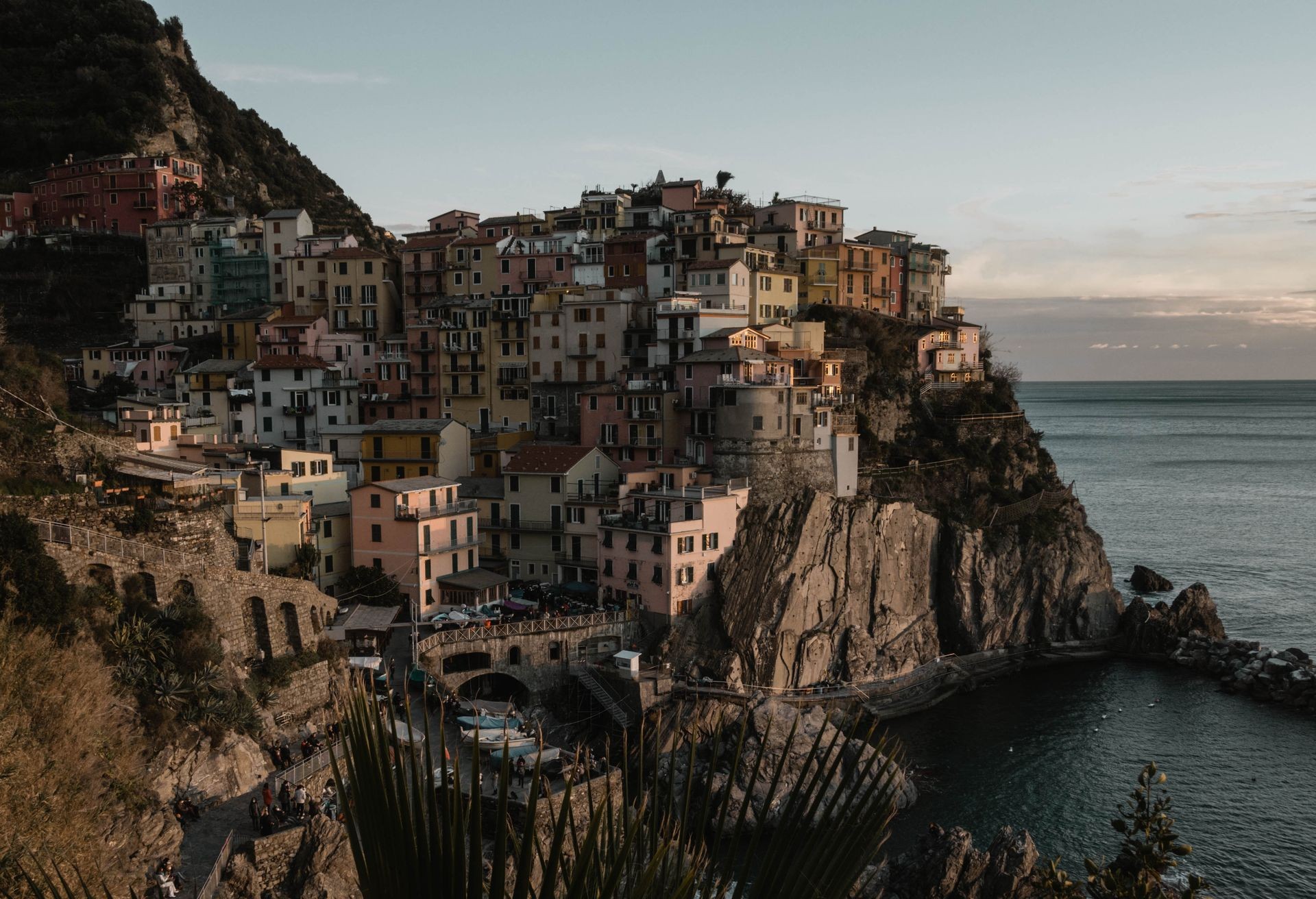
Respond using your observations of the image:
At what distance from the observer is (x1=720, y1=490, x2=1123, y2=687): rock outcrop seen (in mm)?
46750

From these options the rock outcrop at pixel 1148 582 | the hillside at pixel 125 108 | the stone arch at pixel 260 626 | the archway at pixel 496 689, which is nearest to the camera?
the stone arch at pixel 260 626

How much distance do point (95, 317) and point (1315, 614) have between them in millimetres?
81627

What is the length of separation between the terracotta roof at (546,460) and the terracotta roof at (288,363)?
16683 millimetres

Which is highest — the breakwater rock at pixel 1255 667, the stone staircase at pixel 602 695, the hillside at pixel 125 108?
the hillside at pixel 125 108

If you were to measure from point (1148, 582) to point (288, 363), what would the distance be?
178ft

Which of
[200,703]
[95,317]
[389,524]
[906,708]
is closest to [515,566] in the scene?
[389,524]

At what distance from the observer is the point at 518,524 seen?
169 ft

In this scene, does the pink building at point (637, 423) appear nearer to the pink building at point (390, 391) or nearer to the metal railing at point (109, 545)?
the pink building at point (390, 391)

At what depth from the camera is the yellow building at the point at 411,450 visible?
55.4 m

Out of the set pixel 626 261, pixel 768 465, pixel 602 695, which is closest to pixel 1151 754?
pixel 768 465

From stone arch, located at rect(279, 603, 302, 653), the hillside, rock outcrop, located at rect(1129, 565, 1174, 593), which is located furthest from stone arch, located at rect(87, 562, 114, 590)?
the hillside

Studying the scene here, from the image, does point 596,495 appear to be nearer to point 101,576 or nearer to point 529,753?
point 529,753

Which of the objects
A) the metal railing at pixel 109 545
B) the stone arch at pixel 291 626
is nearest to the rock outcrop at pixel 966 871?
the stone arch at pixel 291 626

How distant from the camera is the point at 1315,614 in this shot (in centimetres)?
6328
